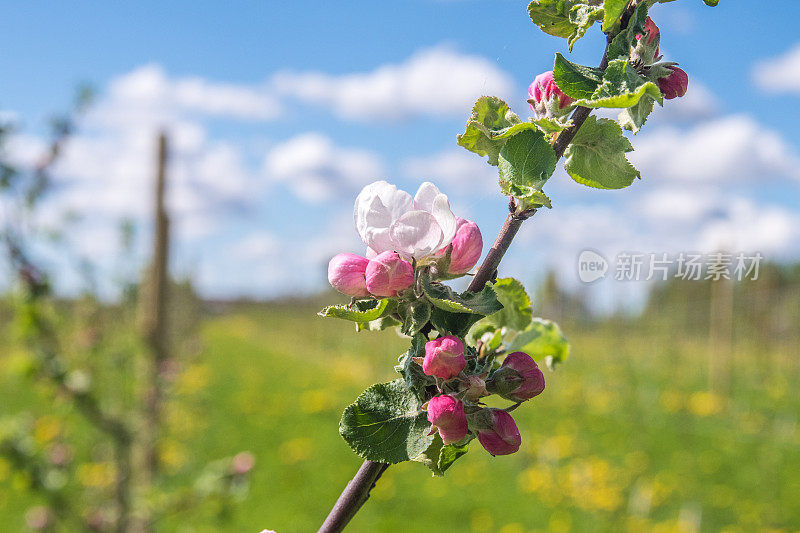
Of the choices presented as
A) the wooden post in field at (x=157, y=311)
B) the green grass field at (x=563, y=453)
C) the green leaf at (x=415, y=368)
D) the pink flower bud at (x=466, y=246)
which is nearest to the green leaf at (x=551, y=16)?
the pink flower bud at (x=466, y=246)

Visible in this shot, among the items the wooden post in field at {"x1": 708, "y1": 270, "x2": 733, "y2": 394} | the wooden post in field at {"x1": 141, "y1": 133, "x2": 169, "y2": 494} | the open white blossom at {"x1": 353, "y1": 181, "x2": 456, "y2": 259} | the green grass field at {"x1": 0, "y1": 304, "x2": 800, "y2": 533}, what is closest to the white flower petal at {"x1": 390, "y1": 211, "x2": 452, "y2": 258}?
the open white blossom at {"x1": 353, "y1": 181, "x2": 456, "y2": 259}

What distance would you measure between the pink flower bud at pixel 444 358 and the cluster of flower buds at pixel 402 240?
59 mm

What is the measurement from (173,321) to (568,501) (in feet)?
11.9

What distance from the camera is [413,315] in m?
0.54

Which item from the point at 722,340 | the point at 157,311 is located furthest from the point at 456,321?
the point at 722,340

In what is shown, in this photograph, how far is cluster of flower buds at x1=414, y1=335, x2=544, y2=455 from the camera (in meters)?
0.50

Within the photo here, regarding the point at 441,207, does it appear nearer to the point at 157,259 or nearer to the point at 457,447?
the point at 457,447

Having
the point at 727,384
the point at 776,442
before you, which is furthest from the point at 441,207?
the point at 727,384

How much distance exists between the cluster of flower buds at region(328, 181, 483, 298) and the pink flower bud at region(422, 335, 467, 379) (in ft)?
0.19

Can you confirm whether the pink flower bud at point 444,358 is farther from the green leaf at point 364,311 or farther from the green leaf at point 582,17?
the green leaf at point 582,17

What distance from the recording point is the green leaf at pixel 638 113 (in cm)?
54

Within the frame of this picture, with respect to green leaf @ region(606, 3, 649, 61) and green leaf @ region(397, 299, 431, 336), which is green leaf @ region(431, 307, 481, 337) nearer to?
green leaf @ region(397, 299, 431, 336)

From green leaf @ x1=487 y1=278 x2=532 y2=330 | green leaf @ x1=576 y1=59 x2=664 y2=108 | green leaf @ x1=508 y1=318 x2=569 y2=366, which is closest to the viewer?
green leaf @ x1=576 y1=59 x2=664 y2=108

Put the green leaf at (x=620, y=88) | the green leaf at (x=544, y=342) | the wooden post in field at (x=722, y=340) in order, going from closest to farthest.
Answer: the green leaf at (x=620, y=88) → the green leaf at (x=544, y=342) → the wooden post in field at (x=722, y=340)
